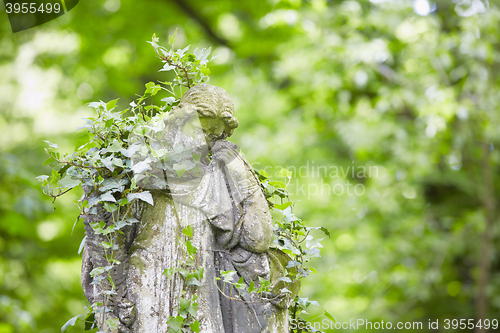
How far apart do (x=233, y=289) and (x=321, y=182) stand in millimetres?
4645

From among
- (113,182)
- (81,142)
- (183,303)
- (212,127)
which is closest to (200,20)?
(212,127)

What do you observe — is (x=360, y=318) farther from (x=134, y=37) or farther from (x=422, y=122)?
(x=134, y=37)

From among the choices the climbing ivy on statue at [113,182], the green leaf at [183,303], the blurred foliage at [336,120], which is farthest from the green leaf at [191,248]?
the blurred foliage at [336,120]

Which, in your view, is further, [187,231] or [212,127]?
[212,127]

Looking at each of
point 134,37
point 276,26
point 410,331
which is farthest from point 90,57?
point 410,331

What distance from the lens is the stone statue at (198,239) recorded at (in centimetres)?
169

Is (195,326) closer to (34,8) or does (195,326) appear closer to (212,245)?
(212,245)

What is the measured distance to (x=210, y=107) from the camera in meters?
1.85

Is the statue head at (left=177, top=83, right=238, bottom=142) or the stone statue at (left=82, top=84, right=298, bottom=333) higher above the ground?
the statue head at (left=177, top=83, right=238, bottom=142)

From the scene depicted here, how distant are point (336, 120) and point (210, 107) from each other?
5.02 m

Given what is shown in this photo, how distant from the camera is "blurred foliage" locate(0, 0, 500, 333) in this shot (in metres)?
5.54

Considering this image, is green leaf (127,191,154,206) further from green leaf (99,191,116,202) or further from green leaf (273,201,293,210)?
green leaf (273,201,293,210)

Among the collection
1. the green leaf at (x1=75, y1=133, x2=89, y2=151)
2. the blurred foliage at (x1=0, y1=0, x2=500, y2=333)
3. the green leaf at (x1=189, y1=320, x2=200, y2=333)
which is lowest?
the green leaf at (x1=189, y1=320, x2=200, y2=333)

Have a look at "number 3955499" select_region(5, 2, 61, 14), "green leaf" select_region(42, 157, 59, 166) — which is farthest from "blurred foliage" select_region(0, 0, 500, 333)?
"green leaf" select_region(42, 157, 59, 166)
